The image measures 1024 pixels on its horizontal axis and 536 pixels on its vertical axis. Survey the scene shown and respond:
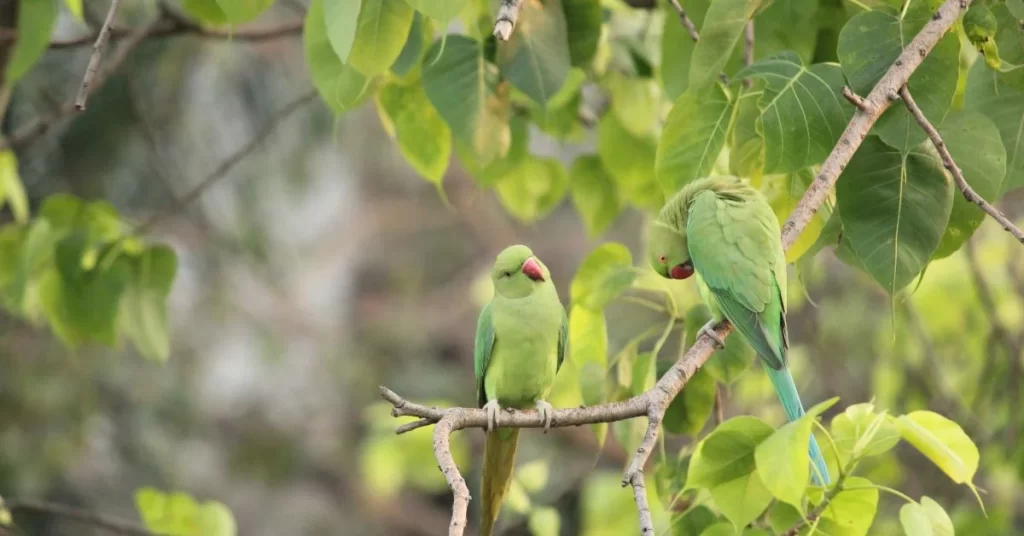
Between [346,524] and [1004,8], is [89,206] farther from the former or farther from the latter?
[346,524]

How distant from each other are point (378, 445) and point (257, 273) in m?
2.08

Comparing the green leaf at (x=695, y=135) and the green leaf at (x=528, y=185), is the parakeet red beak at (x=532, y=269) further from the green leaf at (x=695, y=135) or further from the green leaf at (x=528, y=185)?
the green leaf at (x=528, y=185)

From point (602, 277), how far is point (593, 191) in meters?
0.85

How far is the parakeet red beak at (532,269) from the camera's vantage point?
158 cm

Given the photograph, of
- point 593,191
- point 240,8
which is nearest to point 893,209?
point 240,8

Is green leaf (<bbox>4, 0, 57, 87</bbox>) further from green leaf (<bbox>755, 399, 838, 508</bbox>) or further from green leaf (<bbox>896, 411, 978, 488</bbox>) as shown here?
green leaf (<bbox>896, 411, 978, 488</bbox>)

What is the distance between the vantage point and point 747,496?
55.9 inches

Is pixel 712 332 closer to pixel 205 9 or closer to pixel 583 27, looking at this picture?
pixel 583 27

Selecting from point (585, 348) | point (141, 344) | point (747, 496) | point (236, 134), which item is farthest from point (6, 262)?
point (236, 134)

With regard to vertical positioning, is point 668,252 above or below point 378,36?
below

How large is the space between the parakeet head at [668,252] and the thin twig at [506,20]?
0.47 meters

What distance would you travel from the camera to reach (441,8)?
56.2 inches

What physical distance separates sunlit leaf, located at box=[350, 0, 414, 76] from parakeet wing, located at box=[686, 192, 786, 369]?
1.78ft

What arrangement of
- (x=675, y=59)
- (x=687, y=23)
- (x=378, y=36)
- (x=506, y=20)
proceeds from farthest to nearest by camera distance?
(x=675, y=59) → (x=687, y=23) → (x=378, y=36) → (x=506, y=20)
